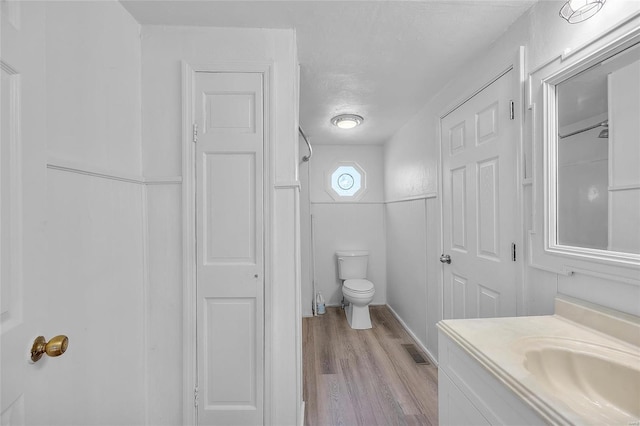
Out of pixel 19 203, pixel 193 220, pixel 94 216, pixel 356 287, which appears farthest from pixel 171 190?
pixel 356 287

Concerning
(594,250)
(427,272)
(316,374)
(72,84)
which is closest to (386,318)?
(427,272)

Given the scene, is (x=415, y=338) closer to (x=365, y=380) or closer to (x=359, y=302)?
(x=359, y=302)

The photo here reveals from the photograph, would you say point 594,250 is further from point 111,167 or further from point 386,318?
point 386,318

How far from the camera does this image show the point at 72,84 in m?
0.97

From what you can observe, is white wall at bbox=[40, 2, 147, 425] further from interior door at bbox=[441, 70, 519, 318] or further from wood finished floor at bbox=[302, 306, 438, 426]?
interior door at bbox=[441, 70, 519, 318]

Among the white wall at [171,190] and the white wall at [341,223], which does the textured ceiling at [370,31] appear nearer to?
the white wall at [171,190]

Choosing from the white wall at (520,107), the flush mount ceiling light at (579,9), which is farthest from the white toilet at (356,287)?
the flush mount ceiling light at (579,9)

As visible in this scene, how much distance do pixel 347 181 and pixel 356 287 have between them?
144cm

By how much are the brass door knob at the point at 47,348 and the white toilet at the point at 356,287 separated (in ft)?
7.78

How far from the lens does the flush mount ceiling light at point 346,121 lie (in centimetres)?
251

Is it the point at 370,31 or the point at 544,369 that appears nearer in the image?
the point at 544,369

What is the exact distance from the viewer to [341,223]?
346 cm

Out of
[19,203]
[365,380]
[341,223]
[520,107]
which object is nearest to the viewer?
[19,203]

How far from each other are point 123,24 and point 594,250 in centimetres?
215
